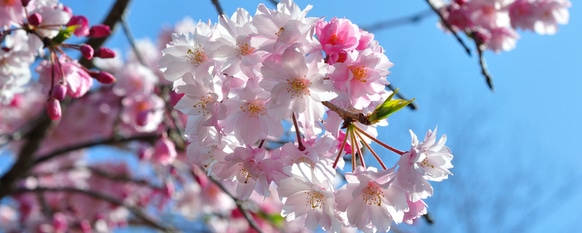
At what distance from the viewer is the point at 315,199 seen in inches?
38.3

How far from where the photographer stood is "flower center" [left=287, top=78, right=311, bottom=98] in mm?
899

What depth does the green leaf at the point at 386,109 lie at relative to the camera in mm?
921

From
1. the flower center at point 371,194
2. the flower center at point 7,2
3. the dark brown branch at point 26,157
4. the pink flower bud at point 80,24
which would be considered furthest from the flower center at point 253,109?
the dark brown branch at point 26,157

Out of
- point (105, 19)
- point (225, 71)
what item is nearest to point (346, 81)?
point (225, 71)

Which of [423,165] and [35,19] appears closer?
[423,165]

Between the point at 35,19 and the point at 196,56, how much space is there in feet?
2.00

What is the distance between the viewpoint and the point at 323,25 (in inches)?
37.8

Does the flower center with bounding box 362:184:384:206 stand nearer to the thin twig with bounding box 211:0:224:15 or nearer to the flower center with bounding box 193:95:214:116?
the flower center with bounding box 193:95:214:116

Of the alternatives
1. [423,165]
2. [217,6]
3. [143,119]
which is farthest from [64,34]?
[143,119]

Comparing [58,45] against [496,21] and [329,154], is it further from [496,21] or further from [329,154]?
[496,21]

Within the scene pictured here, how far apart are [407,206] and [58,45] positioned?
0.93 metres

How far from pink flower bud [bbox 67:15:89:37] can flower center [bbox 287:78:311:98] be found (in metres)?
0.74

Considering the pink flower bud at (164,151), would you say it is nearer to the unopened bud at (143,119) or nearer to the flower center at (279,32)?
the unopened bud at (143,119)

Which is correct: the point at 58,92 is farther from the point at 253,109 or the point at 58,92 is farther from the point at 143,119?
the point at 143,119
